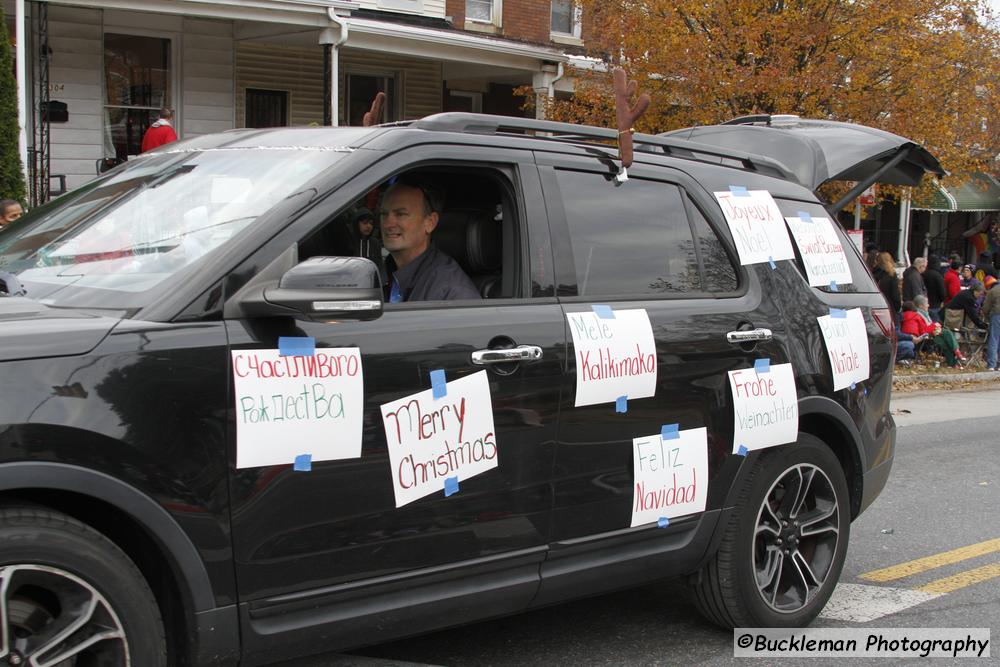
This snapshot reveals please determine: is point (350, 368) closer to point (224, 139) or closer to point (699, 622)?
point (224, 139)

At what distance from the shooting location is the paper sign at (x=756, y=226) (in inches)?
182

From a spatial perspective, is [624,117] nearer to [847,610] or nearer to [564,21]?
[847,610]

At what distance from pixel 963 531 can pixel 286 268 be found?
512 centimetres

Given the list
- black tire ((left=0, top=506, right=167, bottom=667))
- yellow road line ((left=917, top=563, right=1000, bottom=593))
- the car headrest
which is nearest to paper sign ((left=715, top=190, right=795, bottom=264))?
the car headrest

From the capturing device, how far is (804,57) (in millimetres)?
14922

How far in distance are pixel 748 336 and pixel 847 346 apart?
28.8 inches

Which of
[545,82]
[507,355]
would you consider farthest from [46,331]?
[545,82]

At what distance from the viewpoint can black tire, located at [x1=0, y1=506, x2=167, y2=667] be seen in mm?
2660

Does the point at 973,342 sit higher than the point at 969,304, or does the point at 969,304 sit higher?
the point at 969,304

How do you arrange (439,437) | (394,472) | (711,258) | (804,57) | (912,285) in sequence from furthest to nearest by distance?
(912,285), (804,57), (711,258), (439,437), (394,472)

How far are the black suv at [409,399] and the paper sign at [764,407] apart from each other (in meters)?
0.01

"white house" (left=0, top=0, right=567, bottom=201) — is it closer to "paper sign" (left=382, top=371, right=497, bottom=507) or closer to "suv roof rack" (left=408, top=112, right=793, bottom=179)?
"suv roof rack" (left=408, top=112, right=793, bottom=179)

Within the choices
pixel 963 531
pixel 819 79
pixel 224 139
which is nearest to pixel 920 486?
pixel 963 531

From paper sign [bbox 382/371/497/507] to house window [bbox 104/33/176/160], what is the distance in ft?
44.2
